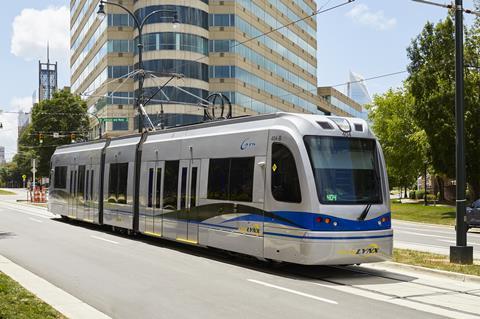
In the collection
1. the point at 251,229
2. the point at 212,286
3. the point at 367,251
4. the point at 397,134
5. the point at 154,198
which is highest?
the point at 397,134

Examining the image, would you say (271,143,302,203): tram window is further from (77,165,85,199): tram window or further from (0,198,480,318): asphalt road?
(77,165,85,199): tram window

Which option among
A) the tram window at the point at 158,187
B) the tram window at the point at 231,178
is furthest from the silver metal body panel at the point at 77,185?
the tram window at the point at 231,178

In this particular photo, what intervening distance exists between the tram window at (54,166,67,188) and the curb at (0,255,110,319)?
1495cm

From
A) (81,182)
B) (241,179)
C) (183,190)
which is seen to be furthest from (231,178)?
(81,182)

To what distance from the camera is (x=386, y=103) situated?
236 ft

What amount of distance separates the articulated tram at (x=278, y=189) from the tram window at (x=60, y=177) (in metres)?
10.7

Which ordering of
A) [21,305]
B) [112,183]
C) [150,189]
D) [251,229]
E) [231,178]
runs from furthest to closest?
[112,183] → [150,189] → [231,178] → [251,229] → [21,305]

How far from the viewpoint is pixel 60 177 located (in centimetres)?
2838

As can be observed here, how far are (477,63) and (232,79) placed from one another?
31220 millimetres

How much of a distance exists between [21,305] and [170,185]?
9190mm

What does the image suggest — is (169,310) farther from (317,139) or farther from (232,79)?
(232,79)

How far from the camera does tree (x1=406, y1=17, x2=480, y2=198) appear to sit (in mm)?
41500

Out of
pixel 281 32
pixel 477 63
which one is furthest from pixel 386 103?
pixel 477 63

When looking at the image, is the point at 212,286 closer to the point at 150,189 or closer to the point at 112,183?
the point at 150,189
